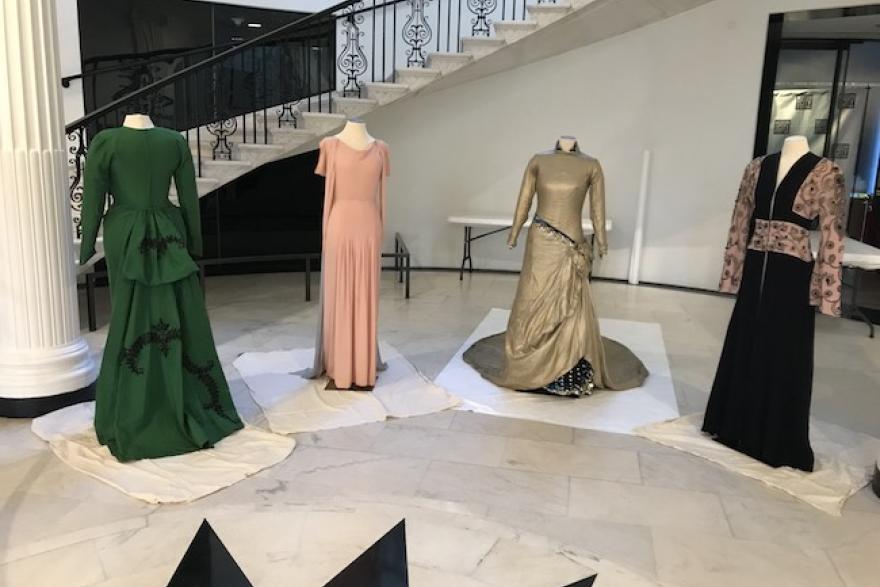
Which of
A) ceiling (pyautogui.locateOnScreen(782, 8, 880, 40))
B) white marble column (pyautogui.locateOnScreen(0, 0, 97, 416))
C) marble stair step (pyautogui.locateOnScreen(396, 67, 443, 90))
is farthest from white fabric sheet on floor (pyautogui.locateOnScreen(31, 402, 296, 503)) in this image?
ceiling (pyautogui.locateOnScreen(782, 8, 880, 40))

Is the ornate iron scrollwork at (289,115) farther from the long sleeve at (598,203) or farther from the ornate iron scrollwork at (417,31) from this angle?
the long sleeve at (598,203)

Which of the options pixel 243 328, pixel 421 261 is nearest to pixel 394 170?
pixel 421 261

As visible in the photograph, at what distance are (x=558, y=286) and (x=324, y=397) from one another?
5.01ft

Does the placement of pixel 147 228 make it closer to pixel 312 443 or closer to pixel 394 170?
pixel 312 443

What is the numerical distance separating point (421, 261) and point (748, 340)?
533 cm

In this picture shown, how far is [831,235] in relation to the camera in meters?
3.17

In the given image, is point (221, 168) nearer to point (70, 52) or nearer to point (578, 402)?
point (70, 52)

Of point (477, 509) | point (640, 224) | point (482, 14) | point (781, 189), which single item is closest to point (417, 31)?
point (482, 14)

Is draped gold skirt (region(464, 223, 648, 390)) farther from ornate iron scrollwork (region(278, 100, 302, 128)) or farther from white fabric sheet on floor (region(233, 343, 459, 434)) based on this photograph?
ornate iron scrollwork (region(278, 100, 302, 128))

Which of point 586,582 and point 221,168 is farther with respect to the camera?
point 221,168

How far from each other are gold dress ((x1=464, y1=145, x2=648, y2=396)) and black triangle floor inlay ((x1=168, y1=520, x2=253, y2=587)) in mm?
2205

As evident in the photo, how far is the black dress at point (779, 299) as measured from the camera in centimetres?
320

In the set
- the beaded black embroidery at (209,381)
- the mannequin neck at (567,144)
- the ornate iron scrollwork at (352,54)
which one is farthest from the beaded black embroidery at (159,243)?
the ornate iron scrollwork at (352,54)

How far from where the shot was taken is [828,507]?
3.05m
